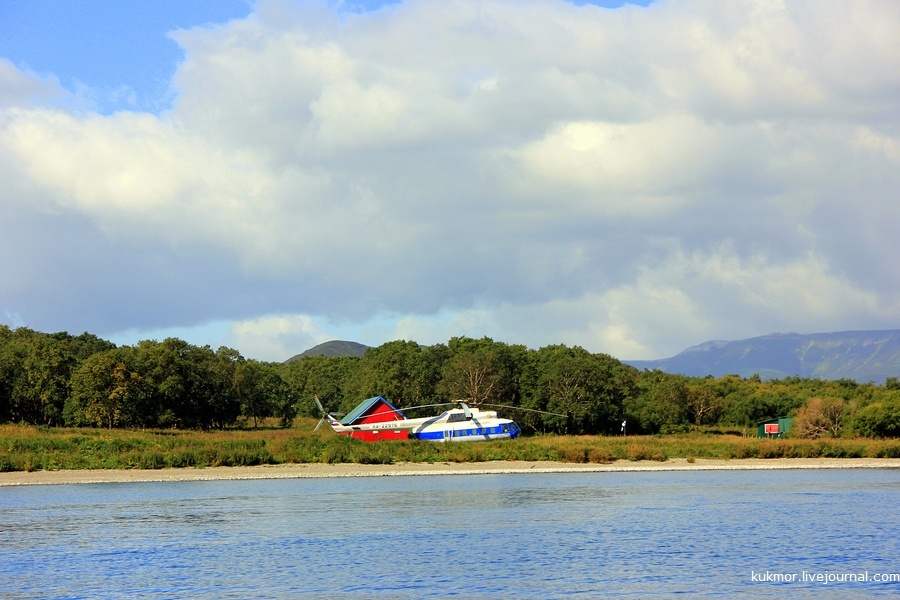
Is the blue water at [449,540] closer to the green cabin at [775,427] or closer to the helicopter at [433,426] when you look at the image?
the helicopter at [433,426]

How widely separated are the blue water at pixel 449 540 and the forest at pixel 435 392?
31258 millimetres

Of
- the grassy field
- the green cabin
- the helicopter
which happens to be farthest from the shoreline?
the green cabin

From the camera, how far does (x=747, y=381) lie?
501ft

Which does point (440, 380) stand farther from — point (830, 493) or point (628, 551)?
point (628, 551)

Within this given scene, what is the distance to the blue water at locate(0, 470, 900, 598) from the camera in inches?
979

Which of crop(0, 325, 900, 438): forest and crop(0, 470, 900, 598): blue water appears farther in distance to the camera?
crop(0, 325, 900, 438): forest

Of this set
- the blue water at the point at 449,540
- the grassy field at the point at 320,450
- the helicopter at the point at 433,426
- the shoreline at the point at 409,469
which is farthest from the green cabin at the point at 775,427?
the blue water at the point at 449,540

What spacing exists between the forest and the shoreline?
14636mm

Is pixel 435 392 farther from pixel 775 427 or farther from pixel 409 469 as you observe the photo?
pixel 409 469

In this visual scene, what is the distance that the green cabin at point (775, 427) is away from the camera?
284 feet

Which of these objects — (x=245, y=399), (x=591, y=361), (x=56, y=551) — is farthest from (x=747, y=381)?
(x=56, y=551)

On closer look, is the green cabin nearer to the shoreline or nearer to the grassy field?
the grassy field

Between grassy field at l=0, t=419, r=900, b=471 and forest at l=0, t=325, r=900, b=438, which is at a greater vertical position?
forest at l=0, t=325, r=900, b=438

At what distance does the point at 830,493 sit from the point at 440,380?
61.1 meters
